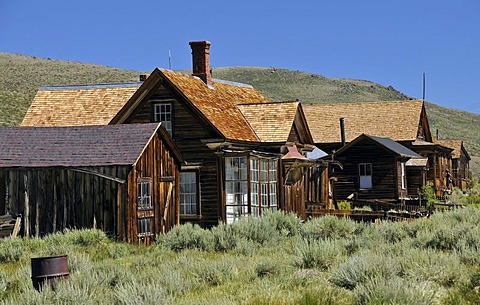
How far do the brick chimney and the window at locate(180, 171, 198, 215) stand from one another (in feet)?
16.0

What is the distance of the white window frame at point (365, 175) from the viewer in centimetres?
3709

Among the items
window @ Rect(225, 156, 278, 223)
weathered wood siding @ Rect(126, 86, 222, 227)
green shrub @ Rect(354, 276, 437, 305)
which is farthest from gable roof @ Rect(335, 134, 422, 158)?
green shrub @ Rect(354, 276, 437, 305)

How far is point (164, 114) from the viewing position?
24391 mm

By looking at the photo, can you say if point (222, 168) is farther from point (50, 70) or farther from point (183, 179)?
point (50, 70)

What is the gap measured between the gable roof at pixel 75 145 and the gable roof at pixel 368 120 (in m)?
20.8

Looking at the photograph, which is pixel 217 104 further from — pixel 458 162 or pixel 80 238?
pixel 458 162

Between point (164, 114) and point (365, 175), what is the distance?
1563 centimetres

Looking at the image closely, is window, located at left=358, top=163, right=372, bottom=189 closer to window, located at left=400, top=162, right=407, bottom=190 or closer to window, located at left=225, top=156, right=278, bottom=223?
window, located at left=400, top=162, right=407, bottom=190

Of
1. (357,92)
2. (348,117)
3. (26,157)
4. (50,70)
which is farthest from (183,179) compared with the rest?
(357,92)

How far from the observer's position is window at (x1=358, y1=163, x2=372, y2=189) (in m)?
37.1

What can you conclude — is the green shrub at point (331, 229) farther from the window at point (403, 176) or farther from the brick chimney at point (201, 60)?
the window at point (403, 176)

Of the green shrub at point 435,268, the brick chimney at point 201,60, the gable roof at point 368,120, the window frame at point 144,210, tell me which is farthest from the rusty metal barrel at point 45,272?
the gable roof at point 368,120

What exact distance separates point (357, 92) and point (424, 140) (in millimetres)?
80813

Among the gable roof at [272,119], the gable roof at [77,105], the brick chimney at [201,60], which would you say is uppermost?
the brick chimney at [201,60]
